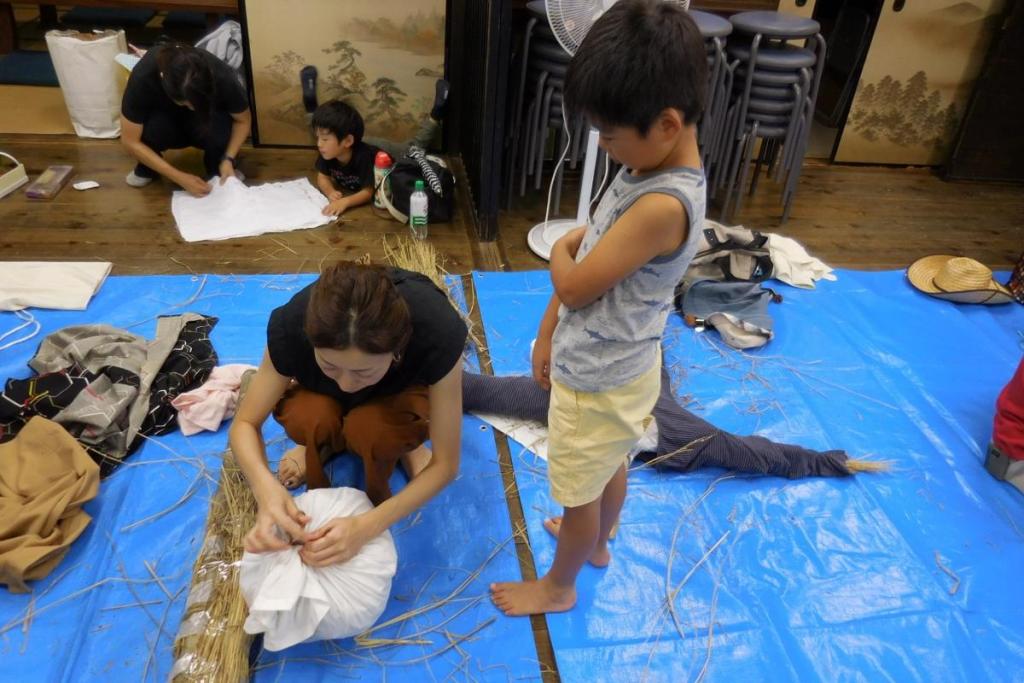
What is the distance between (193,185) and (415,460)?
2006 millimetres

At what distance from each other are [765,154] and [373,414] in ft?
9.89

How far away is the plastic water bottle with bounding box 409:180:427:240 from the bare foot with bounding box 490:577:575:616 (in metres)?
1.79

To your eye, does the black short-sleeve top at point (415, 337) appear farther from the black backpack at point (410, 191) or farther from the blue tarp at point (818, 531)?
the black backpack at point (410, 191)

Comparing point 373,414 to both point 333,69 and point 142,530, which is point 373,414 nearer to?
point 142,530

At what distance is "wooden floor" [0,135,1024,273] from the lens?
9.00 ft

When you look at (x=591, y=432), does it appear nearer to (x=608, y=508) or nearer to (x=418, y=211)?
(x=608, y=508)

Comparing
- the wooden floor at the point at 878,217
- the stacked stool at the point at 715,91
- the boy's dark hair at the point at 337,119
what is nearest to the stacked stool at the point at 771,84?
the stacked stool at the point at 715,91

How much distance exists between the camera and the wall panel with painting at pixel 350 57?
3385mm

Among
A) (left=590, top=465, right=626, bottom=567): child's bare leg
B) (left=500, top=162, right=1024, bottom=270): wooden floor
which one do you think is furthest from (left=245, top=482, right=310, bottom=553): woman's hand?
(left=500, top=162, right=1024, bottom=270): wooden floor

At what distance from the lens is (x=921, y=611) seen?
1.64 metres

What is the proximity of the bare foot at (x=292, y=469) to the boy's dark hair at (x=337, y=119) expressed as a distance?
1813 mm

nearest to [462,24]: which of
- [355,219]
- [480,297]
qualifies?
[355,219]

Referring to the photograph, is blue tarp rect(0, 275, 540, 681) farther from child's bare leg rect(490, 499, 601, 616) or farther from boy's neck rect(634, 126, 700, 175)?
boy's neck rect(634, 126, 700, 175)

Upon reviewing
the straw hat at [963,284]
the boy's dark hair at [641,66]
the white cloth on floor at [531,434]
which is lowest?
the white cloth on floor at [531,434]
